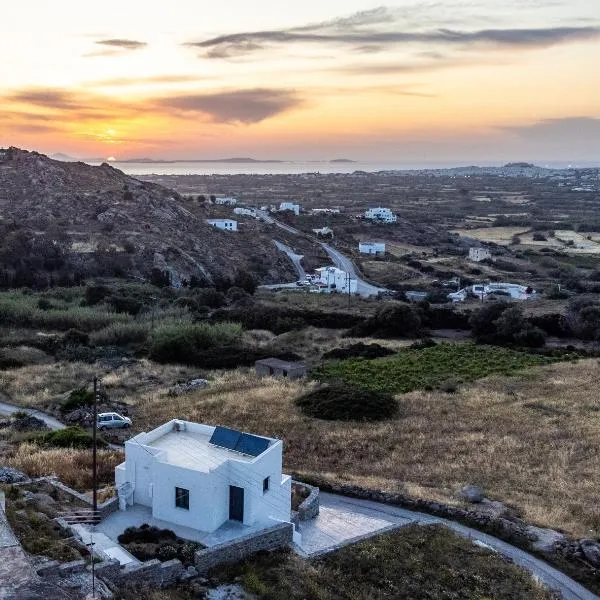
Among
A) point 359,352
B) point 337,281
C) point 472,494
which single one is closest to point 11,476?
point 472,494

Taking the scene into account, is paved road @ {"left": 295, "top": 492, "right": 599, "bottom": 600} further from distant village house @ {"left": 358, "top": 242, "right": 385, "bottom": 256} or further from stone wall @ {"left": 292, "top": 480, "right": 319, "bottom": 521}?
distant village house @ {"left": 358, "top": 242, "right": 385, "bottom": 256}

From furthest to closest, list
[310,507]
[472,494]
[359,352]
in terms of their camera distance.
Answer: [359,352], [472,494], [310,507]

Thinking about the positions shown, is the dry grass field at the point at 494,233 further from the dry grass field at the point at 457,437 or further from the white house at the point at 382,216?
the dry grass field at the point at 457,437

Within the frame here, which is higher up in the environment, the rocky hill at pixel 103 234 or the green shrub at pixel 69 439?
the rocky hill at pixel 103 234

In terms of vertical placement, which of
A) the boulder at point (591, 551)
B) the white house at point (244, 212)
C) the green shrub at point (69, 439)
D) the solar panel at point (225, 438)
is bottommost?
the green shrub at point (69, 439)

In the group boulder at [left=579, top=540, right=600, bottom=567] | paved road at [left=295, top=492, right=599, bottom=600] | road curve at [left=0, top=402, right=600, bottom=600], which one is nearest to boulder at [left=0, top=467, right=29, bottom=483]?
paved road at [left=295, top=492, right=599, bottom=600]

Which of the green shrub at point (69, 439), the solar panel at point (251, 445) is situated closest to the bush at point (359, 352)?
the green shrub at point (69, 439)

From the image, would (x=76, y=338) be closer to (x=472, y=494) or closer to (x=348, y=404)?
(x=348, y=404)
